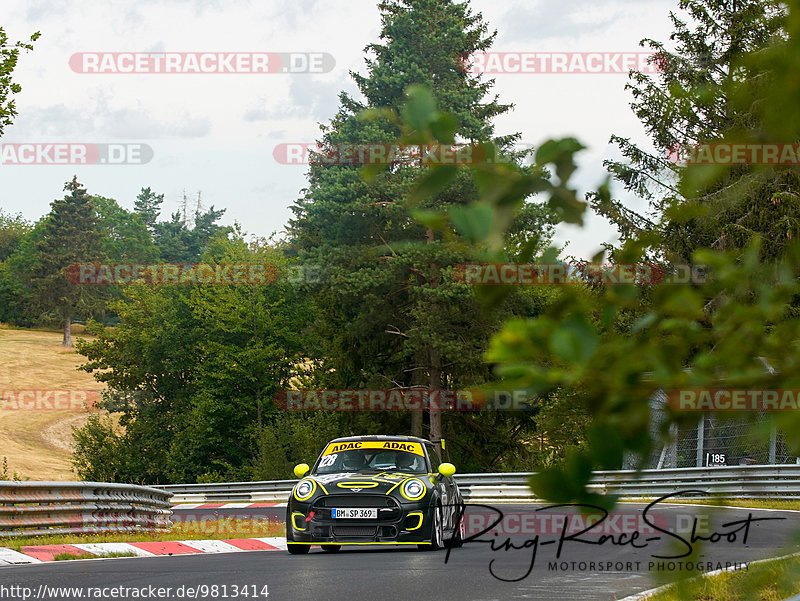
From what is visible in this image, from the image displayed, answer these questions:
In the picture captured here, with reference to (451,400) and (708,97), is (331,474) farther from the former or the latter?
(451,400)

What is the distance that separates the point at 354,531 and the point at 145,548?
8.72ft

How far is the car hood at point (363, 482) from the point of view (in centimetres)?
1264

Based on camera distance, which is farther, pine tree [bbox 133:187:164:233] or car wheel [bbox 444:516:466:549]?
pine tree [bbox 133:187:164:233]

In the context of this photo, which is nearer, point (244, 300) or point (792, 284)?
point (792, 284)

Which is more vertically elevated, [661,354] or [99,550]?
[661,354]

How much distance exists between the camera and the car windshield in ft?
44.8

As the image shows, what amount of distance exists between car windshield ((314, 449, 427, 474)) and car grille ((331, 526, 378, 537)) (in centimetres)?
112

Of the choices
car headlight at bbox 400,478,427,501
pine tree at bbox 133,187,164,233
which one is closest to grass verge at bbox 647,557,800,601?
car headlight at bbox 400,478,427,501

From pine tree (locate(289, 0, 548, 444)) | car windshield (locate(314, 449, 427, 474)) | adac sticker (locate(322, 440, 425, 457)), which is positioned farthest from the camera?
pine tree (locate(289, 0, 548, 444))

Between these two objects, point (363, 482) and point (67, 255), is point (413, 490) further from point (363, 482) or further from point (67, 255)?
point (67, 255)

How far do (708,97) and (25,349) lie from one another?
106m

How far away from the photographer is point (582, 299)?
1363 millimetres

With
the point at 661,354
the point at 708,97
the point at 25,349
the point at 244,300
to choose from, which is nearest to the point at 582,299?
the point at 661,354

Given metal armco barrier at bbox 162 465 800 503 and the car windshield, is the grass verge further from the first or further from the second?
metal armco barrier at bbox 162 465 800 503
